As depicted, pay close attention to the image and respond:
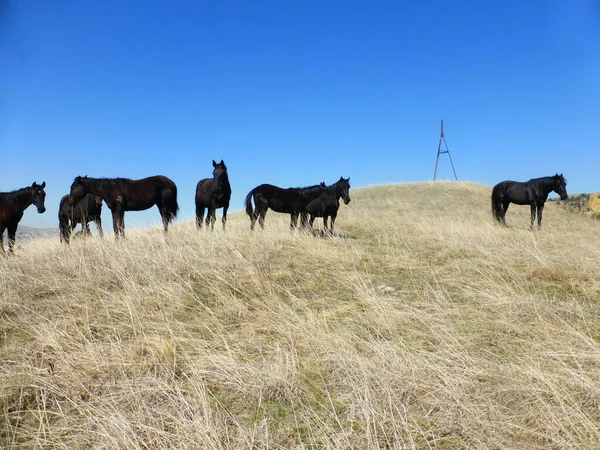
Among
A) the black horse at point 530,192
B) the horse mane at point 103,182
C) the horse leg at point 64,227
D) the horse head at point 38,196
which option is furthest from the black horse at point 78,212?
the black horse at point 530,192

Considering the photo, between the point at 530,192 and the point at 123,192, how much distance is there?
53.2ft

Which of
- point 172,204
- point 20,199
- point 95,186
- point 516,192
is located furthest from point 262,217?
point 516,192

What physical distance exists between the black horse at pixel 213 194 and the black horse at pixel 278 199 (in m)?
0.80

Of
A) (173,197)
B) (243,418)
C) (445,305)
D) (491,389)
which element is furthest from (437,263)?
(173,197)

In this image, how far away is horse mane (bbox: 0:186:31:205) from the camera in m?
9.19

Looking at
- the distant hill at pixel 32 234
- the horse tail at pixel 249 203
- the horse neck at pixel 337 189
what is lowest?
the distant hill at pixel 32 234

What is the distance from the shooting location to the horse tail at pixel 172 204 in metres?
11.2

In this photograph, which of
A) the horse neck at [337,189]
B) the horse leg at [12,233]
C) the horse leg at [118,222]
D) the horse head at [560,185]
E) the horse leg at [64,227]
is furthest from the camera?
the horse head at [560,185]

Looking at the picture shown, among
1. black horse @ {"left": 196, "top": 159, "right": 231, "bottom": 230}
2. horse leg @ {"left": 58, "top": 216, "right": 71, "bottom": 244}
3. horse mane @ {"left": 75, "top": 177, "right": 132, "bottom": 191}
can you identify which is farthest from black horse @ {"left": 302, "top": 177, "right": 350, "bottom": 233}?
horse leg @ {"left": 58, "top": 216, "right": 71, "bottom": 244}

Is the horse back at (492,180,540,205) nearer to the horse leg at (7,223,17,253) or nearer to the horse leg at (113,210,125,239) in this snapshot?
the horse leg at (113,210,125,239)

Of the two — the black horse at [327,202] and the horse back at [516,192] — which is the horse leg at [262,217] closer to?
the black horse at [327,202]

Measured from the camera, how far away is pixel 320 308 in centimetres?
476

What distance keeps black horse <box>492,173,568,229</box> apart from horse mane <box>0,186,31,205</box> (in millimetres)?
17890

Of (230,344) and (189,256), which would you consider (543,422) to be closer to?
(230,344)
